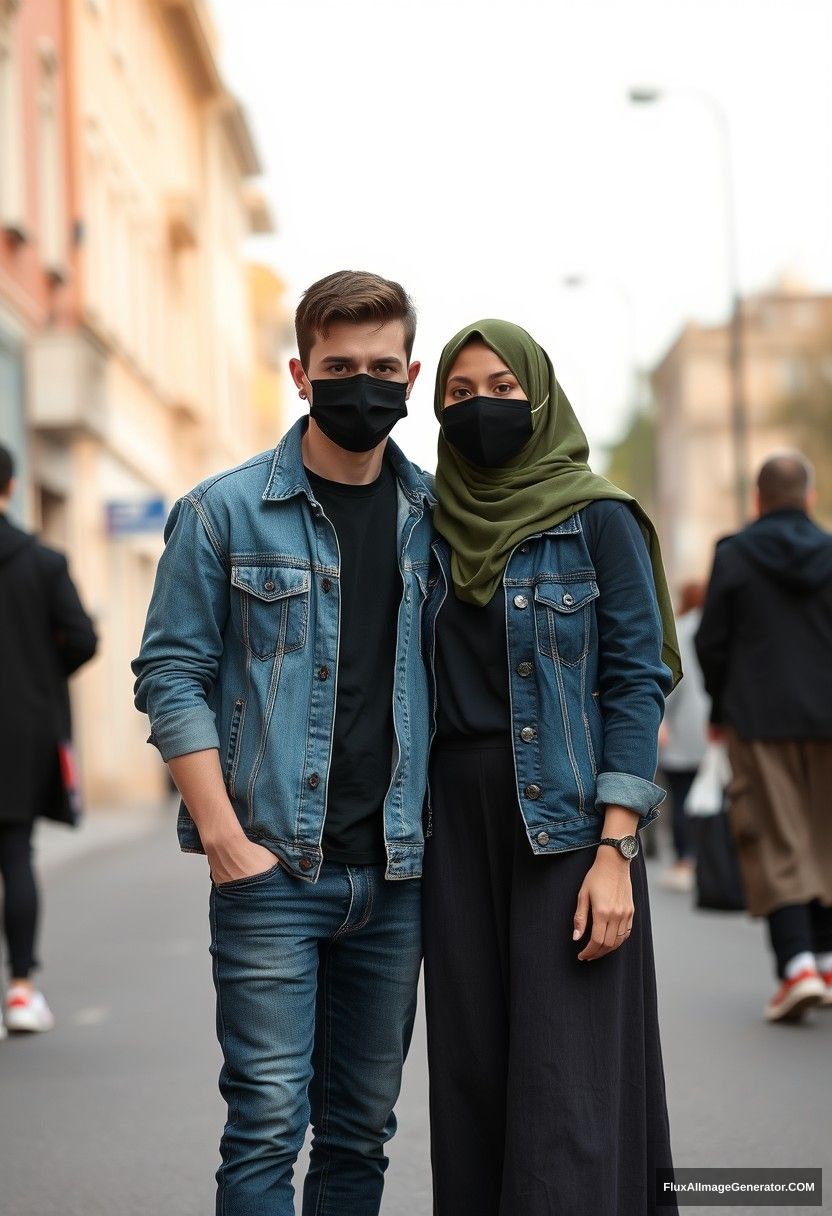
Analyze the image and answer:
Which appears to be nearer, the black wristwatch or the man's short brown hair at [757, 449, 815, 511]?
the black wristwatch

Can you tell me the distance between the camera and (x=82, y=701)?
952 inches

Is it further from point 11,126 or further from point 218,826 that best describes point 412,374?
point 11,126

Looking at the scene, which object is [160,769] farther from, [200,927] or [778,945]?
[778,945]

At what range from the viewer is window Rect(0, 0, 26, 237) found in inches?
762

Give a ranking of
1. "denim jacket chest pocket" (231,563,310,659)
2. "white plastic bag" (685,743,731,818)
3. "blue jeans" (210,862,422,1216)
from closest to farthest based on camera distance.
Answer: "blue jeans" (210,862,422,1216)
"denim jacket chest pocket" (231,563,310,659)
"white plastic bag" (685,743,731,818)

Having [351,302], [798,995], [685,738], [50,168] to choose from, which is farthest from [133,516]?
[351,302]

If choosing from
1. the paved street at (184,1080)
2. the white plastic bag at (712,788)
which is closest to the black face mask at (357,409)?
the paved street at (184,1080)

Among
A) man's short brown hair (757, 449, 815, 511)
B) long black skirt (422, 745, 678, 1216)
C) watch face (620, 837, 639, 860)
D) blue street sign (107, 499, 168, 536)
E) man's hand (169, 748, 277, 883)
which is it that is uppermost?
blue street sign (107, 499, 168, 536)

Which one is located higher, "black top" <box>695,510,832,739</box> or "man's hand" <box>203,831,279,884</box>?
"black top" <box>695,510,832,739</box>

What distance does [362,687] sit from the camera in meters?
3.77

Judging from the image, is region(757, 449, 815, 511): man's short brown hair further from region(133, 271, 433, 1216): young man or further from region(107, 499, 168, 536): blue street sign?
region(107, 499, 168, 536): blue street sign

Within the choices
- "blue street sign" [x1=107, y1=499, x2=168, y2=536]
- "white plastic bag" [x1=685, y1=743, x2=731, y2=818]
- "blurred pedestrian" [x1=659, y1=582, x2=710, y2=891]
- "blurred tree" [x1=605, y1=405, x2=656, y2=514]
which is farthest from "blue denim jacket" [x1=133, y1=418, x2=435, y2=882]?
"blurred tree" [x1=605, y1=405, x2=656, y2=514]

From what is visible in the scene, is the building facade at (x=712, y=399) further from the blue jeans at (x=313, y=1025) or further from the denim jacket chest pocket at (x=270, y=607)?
the denim jacket chest pocket at (x=270, y=607)

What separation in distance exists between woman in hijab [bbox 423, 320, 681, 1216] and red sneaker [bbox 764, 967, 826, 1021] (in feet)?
12.3
